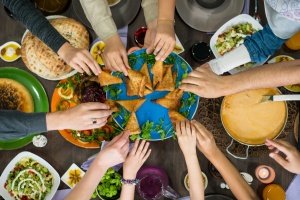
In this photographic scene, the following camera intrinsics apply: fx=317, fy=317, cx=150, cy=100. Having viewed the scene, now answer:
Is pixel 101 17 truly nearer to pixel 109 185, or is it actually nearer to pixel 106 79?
pixel 106 79

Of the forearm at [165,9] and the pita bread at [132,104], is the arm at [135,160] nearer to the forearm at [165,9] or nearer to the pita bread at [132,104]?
the pita bread at [132,104]

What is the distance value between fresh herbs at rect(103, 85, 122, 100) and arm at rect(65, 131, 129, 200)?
20cm

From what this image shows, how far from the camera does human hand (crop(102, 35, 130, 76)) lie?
1.47 m

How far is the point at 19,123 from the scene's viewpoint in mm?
1362

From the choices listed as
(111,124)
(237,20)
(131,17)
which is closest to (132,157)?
(111,124)

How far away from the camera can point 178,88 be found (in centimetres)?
146

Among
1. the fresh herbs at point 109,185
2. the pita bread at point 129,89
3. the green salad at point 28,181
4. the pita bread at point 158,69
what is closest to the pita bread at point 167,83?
the pita bread at point 158,69

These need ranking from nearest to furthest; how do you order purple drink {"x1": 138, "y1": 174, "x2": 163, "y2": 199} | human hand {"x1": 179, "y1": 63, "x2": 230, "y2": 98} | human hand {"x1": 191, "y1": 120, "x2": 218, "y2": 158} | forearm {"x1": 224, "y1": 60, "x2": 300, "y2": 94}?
1. forearm {"x1": 224, "y1": 60, "x2": 300, "y2": 94}
2. human hand {"x1": 179, "y1": 63, "x2": 230, "y2": 98}
3. human hand {"x1": 191, "y1": 120, "x2": 218, "y2": 158}
4. purple drink {"x1": 138, "y1": 174, "x2": 163, "y2": 199}

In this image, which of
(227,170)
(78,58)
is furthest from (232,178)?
(78,58)

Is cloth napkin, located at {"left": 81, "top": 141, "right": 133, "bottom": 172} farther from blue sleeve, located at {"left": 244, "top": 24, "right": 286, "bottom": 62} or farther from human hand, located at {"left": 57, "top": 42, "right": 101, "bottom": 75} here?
blue sleeve, located at {"left": 244, "top": 24, "right": 286, "bottom": 62}

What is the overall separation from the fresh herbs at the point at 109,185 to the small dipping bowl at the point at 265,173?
2.27 feet

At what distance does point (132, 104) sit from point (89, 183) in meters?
0.41

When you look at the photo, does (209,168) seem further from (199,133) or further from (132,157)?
(132,157)

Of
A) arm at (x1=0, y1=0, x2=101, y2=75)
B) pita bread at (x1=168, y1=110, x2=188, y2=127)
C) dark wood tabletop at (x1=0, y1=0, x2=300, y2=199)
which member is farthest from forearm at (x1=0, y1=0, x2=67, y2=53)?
pita bread at (x1=168, y1=110, x2=188, y2=127)
